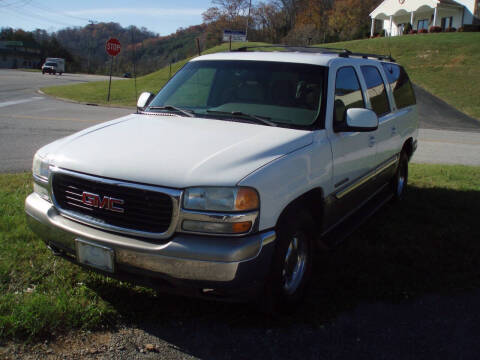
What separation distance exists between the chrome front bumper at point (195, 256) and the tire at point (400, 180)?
12.7 ft

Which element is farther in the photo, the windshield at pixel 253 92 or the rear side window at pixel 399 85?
the rear side window at pixel 399 85

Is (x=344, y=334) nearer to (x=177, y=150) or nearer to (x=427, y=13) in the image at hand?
(x=177, y=150)

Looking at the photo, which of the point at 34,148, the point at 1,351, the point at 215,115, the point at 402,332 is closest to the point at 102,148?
the point at 215,115

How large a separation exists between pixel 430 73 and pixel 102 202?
31101mm

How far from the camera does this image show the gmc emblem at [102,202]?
296 cm

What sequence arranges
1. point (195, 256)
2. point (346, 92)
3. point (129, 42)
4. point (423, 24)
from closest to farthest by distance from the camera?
1. point (195, 256)
2. point (346, 92)
3. point (423, 24)
4. point (129, 42)

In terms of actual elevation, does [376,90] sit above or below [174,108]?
above

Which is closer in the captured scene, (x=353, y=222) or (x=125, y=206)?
(x=125, y=206)

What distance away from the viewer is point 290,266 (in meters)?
3.49

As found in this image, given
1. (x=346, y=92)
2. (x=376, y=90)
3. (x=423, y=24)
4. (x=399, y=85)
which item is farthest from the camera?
(x=423, y=24)

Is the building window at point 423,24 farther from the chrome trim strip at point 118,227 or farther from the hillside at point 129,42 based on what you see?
the hillside at point 129,42

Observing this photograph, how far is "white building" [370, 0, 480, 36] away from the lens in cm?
4900

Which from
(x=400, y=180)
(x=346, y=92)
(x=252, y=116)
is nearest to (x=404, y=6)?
(x=400, y=180)

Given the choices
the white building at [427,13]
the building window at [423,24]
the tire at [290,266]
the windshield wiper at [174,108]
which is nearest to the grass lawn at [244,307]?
the tire at [290,266]
